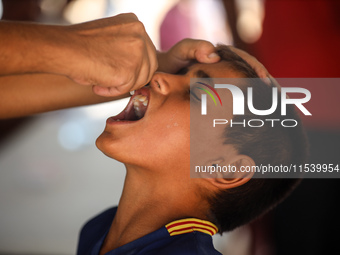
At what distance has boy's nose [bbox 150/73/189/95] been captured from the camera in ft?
3.94

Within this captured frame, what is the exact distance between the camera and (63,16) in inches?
113

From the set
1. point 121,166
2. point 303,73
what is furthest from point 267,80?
point 121,166

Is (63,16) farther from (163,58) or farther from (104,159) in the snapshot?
(163,58)

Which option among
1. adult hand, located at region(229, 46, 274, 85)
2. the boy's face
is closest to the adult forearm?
the boy's face

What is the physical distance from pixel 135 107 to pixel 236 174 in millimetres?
435

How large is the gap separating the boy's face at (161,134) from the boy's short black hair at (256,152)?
0.06 m

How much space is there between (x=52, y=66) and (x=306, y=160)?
88cm

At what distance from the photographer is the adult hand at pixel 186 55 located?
4.03 feet

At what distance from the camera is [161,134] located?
1147 mm

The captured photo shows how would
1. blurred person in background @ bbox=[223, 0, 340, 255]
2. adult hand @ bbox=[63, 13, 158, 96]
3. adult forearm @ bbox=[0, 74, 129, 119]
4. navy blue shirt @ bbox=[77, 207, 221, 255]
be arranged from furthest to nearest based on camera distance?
blurred person in background @ bbox=[223, 0, 340, 255] → adult forearm @ bbox=[0, 74, 129, 119] → navy blue shirt @ bbox=[77, 207, 221, 255] → adult hand @ bbox=[63, 13, 158, 96]

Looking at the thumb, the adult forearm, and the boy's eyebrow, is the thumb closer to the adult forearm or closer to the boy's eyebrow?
the boy's eyebrow

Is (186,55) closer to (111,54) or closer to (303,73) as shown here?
(111,54)

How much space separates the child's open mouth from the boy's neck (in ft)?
0.70

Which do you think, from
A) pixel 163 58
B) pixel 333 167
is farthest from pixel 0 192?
pixel 333 167
